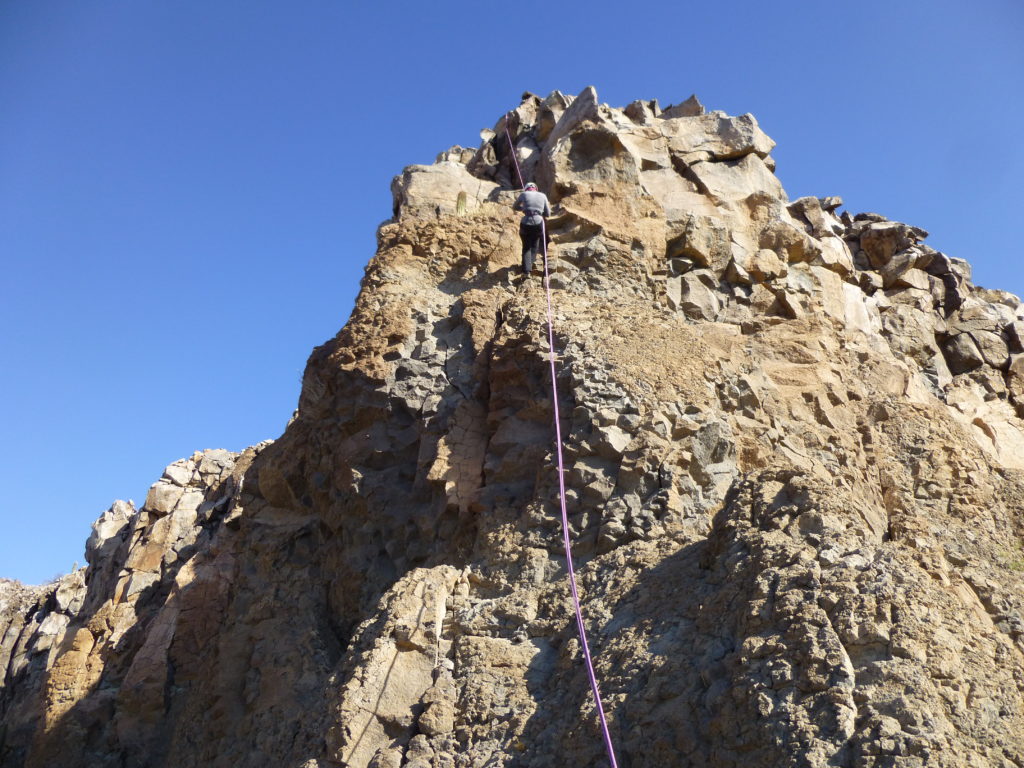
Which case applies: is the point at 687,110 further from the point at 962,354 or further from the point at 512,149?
the point at 962,354

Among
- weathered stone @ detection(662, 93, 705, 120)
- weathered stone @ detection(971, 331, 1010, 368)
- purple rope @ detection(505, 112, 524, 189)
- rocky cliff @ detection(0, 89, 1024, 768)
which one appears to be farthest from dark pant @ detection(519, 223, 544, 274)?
weathered stone @ detection(971, 331, 1010, 368)

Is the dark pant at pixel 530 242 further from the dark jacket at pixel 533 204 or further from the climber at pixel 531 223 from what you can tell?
the dark jacket at pixel 533 204

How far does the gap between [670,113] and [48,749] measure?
14.3 metres

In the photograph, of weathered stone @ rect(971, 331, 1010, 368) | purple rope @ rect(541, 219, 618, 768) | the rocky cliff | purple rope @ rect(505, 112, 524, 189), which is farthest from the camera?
weathered stone @ rect(971, 331, 1010, 368)

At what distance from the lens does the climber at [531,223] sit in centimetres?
1237

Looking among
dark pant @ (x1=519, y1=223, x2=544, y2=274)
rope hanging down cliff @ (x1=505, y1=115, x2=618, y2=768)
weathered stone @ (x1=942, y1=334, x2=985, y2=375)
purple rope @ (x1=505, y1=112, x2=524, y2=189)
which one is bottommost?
rope hanging down cliff @ (x1=505, y1=115, x2=618, y2=768)

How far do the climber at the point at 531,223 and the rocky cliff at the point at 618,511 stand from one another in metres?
0.33

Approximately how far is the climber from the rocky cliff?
33 centimetres

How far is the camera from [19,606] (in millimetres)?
26625

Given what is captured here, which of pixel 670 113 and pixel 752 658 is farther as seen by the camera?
pixel 670 113

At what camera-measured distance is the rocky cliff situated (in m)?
6.37

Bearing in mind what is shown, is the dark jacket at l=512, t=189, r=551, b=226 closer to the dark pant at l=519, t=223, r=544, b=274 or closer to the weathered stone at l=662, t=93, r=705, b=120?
the dark pant at l=519, t=223, r=544, b=274

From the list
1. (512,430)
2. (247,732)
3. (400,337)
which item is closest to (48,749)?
(247,732)

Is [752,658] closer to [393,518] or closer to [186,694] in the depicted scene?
[393,518]
